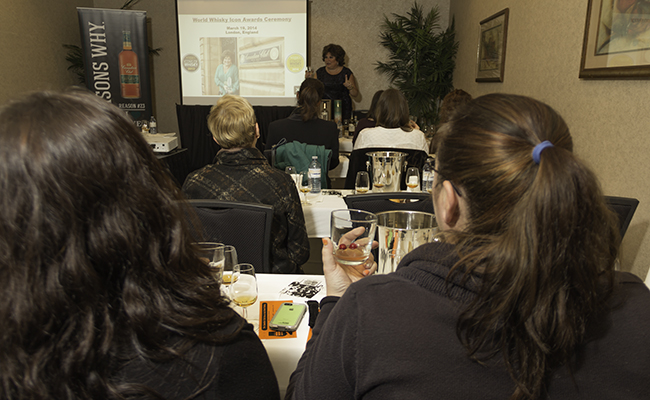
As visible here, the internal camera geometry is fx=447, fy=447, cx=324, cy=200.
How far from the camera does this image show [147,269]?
23.6 inches

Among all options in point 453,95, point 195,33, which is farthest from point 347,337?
point 195,33

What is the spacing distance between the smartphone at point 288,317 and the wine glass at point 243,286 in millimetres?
81

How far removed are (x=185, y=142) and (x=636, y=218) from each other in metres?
5.56

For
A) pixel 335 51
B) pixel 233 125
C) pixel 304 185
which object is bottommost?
pixel 304 185

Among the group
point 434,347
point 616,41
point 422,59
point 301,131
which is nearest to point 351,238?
point 434,347

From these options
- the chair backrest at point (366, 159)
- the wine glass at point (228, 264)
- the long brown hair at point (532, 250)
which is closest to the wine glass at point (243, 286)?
the wine glass at point (228, 264)

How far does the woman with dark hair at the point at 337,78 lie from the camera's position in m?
6.25

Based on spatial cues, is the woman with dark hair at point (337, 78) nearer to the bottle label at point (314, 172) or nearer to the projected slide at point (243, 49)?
the projected slide at point (243, 49)

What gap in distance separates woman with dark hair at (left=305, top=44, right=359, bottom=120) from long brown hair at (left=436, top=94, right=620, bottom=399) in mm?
5668

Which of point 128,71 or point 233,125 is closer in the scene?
point 233,125

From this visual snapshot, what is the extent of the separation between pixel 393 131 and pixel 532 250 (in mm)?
2886

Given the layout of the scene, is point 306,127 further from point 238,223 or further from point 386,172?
point 238,223

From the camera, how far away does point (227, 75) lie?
6703mm

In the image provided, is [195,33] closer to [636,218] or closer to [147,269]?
[636,218]
